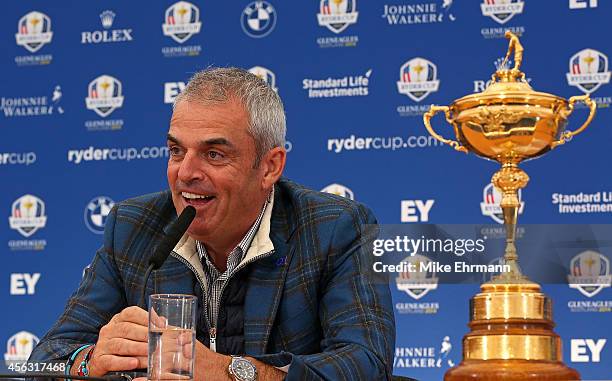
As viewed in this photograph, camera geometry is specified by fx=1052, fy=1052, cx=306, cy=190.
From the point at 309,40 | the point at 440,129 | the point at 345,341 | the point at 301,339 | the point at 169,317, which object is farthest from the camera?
the point at 309,40

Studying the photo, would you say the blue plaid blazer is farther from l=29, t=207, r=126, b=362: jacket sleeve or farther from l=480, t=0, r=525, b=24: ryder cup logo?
l=480, t=0, r=525, b=24: ryder cup logo

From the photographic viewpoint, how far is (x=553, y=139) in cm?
174

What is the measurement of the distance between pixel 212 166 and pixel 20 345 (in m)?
3.26

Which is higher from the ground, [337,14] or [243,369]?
[337,14]

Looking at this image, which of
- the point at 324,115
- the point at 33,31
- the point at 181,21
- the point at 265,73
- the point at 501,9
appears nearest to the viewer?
the point at 501,9

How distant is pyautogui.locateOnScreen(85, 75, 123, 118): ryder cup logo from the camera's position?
17.1ft

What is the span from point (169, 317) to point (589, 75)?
3.38 m

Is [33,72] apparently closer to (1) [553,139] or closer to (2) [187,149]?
(2) [187,149]

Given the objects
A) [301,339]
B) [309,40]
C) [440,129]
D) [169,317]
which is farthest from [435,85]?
[169,317]

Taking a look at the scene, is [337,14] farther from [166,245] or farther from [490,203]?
[166,245]

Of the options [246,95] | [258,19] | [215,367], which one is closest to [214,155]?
[246,95]

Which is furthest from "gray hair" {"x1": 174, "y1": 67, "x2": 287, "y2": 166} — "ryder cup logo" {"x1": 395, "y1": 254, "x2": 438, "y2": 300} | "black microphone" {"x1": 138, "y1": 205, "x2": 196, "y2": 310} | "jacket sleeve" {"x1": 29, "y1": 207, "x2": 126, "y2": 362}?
"ryder cup logo" {"x1": 395, "y1": 254, "x2": 438, "y2": 300}

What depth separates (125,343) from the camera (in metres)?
1.87

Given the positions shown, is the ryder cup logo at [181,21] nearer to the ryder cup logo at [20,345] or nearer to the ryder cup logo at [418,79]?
the ryder cup logo at [418,79]
